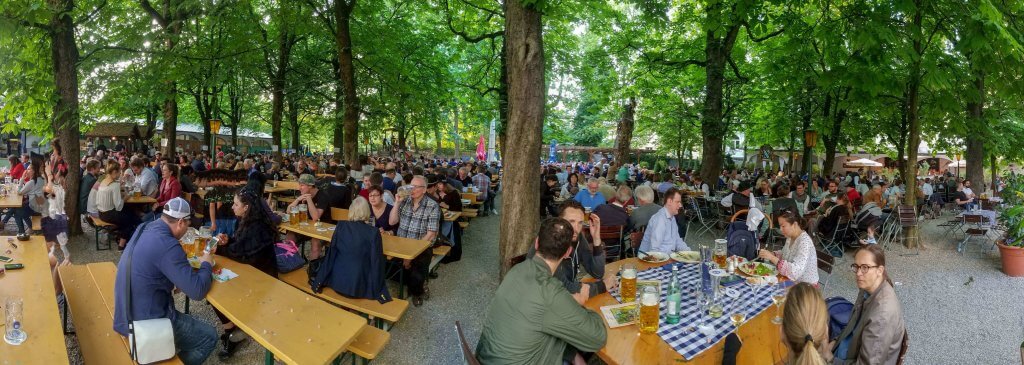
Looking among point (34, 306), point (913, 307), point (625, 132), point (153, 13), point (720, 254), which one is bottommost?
point (913, 307)

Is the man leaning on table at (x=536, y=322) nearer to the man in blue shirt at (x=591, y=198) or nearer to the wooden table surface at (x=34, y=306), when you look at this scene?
the wooden table surface at (x=34, y=306)

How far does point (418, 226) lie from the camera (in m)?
6.00

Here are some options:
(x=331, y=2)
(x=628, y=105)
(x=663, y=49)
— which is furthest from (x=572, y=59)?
(x=331, y=2)

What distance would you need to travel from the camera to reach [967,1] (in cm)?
614

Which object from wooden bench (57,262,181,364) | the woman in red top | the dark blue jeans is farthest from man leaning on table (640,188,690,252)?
the woman in red top

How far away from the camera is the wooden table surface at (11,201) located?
7.17m

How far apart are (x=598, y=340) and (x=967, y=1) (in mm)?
7272

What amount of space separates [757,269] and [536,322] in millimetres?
2600

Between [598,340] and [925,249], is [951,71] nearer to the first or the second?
[925,249]

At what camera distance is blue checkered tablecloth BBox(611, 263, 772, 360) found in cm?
271

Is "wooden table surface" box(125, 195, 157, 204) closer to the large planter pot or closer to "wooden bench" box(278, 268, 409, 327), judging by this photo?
"wooden bench" box(278, 268, 409, 327)

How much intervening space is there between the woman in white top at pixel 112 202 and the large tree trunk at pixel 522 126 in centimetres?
610

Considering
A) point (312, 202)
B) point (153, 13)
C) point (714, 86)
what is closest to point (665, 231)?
point (312, 202)

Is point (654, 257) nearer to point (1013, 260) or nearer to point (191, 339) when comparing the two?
point (191, 339)
